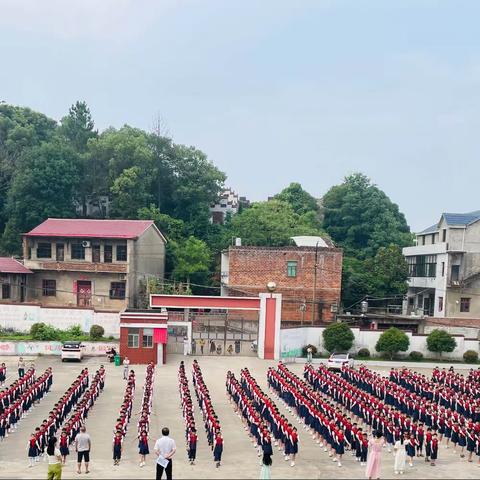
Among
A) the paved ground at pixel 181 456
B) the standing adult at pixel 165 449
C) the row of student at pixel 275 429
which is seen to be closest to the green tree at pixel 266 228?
the paved ground at pixel 181 456

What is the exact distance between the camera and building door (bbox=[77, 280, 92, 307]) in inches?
1631

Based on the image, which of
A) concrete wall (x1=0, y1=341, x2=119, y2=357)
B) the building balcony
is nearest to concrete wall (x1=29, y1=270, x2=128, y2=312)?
the building balcony

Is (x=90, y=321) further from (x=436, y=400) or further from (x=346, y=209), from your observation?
(x=346, y=209)

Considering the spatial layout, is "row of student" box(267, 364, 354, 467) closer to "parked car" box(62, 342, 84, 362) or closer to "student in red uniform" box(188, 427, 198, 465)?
"student in red uniform" box(188, 427, 198, 465)

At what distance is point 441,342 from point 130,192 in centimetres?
2519

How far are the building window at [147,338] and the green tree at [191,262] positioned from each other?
44.1ft

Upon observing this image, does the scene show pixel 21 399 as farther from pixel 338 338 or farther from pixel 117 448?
pixel 338 338

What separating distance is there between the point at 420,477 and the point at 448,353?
2083cm

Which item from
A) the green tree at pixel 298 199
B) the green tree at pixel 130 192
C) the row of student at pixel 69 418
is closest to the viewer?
the row of student at pixel 69 418

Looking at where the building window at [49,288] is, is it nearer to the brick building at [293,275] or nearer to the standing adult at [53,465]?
the brick building at [293,275]

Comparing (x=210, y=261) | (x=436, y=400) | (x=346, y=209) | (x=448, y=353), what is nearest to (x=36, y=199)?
(x=210, y=261)

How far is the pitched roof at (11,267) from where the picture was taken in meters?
40.6

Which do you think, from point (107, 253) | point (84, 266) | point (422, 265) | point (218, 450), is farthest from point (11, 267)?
point (218, 450)

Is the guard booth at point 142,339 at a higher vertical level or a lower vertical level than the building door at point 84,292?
lower
